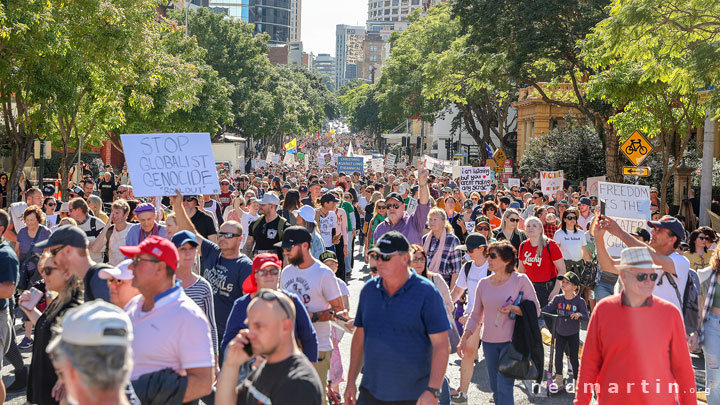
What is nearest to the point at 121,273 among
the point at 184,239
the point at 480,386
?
the point at 184,239

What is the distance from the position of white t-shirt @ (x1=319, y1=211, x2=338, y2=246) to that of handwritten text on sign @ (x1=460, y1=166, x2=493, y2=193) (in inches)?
294

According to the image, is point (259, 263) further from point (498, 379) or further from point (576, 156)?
point (576, 156)

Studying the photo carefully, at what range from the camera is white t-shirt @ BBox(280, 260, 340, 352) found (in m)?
6.67

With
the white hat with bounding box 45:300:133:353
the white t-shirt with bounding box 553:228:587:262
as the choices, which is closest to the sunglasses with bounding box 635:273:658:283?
the white hat with bounding box 45:300:133:353

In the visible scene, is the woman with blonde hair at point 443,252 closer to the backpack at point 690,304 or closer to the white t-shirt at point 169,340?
the backpack at point 690,304

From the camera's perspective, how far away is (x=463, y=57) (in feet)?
104

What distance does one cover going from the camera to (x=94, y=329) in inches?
106

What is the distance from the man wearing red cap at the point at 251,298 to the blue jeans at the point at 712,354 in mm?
3337

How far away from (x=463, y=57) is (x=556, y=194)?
39.6ft

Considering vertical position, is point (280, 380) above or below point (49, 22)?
below

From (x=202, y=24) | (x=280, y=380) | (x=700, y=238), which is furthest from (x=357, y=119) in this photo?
(x=280, y=380)

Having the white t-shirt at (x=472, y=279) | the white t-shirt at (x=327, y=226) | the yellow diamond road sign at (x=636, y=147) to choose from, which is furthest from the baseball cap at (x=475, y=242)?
the yellow diamond road sign at (x=636, y=147)

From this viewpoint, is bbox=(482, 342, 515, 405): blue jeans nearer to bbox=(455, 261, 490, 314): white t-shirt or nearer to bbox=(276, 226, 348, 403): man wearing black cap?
bbox=(276, 226, 348, 403): man wearing black cap

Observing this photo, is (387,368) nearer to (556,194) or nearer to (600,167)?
(556,194)
